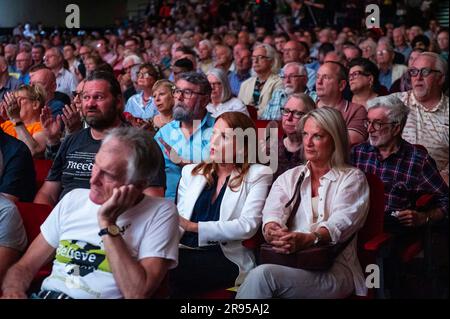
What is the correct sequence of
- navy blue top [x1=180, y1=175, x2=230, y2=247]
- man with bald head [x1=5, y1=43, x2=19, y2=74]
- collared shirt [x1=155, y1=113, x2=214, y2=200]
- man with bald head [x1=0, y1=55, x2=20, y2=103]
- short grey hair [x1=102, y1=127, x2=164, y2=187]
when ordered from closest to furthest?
short grey hair [x1=102, y1=127, x2=164, y2=187], navy blue top [x1=180, y1=175, x2=230, y2=247], collared shirt [x1=155, y1=113, x2=214, y2=200], man with bald head [x1=0, y1=55, x2=20, y2=103], man with bald head [x1=5, y1=43, x2=19, y2=74]

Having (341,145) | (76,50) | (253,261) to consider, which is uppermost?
(76,50)

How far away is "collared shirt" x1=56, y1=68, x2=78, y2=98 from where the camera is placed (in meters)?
6.96

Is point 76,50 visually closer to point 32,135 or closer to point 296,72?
point 296,72

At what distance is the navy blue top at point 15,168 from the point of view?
3.29m

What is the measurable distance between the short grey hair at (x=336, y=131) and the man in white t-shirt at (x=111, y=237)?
786mm

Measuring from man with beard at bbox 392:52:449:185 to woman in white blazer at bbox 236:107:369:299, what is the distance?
1471 millimetres

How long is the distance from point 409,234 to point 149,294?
1.52 m

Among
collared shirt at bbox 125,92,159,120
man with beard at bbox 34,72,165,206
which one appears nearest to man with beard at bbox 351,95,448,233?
man with beard at bbox 34,72,165,206

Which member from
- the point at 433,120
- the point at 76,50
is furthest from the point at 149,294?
the point at 76,50

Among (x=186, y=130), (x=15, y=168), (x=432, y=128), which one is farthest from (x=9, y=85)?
(x=432, y=128)

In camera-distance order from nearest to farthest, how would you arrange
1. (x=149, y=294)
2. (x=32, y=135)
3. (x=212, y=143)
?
(x=149, y=294) < (x=212, y=143) < (x=32, y=135)

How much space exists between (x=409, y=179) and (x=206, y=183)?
95 cm

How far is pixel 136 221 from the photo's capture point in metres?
2.46

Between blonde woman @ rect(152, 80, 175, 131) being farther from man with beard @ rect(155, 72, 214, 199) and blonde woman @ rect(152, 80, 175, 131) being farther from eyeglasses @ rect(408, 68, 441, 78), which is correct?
eyeglasses @ rect(408, 68, 441, 78)
